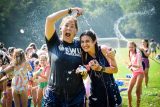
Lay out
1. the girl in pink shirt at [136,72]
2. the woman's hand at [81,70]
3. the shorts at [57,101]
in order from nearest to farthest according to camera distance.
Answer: the woman's hand at [81,70] → the shorts at [57,101] → the girl in pink shirt at [136,72]

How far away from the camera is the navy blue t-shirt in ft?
16.3

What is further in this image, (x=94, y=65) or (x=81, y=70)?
(x=94, y=65)

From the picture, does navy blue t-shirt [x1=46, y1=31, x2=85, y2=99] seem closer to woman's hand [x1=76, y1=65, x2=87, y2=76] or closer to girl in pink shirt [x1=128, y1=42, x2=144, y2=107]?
woman's hand [x1=76, y1=65, x2=87, y2=76]

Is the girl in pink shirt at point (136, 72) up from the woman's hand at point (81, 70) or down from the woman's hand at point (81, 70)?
down

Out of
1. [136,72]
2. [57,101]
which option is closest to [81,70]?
[57,101]

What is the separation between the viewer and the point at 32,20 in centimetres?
5003

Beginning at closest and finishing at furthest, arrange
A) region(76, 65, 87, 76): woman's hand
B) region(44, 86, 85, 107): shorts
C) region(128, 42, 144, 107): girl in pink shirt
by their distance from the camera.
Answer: region(76, 65, 87, 76): woman's hand, region(44, 86, 85, 107): shorts, region(128, 42, 144, 107): girl in pink shirt

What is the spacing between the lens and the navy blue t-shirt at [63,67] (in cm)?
498

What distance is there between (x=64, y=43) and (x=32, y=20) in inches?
1796

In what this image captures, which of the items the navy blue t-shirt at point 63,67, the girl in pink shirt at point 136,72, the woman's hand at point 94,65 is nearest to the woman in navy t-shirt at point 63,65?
the navy blue t-shirt at point 63,67

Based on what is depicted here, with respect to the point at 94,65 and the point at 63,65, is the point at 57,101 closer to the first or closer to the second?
the point at 63,65

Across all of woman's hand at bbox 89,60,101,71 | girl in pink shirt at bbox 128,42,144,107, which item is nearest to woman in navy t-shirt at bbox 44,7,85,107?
woman's hand at bbox 89,60,101,71

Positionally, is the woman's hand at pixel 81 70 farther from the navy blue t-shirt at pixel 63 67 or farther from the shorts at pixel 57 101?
the shorts at pixel 57 101

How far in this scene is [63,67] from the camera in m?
4.97
